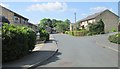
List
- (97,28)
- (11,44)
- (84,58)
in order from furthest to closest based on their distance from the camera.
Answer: (97,28) → (84,58) → (11,44)

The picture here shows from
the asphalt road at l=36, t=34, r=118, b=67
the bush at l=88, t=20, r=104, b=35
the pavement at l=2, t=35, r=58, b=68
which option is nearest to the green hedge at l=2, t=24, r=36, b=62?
the pavement at l=2, t=35, r=58, b=68

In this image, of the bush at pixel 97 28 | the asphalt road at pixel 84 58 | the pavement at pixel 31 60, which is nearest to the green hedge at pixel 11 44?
the pavement at pixel 31 60

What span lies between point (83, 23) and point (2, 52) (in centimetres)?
7666

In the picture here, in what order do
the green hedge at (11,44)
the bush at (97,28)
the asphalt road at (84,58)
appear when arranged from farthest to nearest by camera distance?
1. the bush at (97,28)
2. the green hedge at (11,44)
3. the asphalt road at (84,58)

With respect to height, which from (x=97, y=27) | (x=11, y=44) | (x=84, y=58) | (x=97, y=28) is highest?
(x=97, y=27)

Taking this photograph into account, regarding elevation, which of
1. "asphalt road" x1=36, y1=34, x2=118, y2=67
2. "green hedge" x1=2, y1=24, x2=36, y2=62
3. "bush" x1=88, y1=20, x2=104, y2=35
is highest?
"bush" x1=88, y1=20, x2=104, y2=35

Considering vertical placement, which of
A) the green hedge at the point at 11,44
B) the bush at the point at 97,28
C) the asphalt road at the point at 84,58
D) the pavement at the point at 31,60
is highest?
the bush at the point at 97,28

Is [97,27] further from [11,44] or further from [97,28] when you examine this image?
[11,44]

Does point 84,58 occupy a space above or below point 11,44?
below

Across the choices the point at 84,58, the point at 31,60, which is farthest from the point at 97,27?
the point at 31,60

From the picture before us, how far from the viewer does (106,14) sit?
2852 inches

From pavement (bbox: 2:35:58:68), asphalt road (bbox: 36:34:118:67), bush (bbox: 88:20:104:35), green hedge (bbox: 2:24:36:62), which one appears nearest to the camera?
pavement (bbox: 2:35:58:68)

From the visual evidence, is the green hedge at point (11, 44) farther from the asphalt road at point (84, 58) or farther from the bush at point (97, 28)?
the bush at point (97, 28)

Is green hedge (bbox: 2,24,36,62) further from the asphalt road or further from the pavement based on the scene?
the asphalt road
